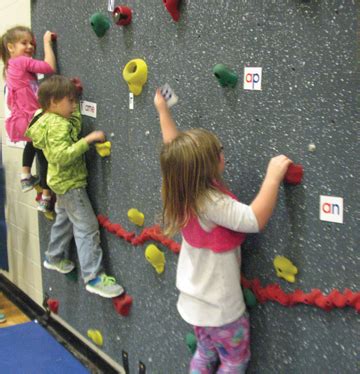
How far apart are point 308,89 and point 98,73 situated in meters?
1.00

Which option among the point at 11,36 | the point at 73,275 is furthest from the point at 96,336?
the point at 11,36

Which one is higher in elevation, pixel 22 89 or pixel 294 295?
pixel 22 89

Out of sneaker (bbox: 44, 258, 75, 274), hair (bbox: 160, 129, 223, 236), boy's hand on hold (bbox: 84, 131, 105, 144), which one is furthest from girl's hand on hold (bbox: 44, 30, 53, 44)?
hair (bbox: 160, 129, 223, 236)

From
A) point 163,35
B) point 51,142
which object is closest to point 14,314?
point 51,142

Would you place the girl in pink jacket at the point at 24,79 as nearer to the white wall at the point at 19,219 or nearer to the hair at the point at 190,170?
the white wall at the point at 19,219

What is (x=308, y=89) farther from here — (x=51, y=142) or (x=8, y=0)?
(x=8, y=0)

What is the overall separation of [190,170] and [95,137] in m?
0.76

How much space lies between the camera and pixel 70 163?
6.27 feet

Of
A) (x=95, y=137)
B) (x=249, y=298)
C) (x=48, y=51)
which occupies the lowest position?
(x=249, y=298)

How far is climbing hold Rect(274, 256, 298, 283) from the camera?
4.06 feet

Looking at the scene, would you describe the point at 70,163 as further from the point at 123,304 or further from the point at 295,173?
the point at 295,173

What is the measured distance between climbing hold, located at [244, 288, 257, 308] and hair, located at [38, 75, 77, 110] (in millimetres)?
1078

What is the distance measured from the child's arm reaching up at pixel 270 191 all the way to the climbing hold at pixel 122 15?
82cm

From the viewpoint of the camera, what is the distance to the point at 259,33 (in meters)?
1.24
